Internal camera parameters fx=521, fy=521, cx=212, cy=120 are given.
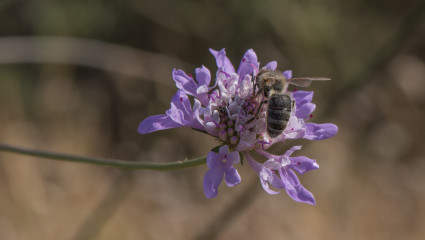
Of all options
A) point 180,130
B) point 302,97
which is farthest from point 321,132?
point 180,130

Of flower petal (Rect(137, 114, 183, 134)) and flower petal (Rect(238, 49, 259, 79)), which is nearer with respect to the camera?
flower petal (Rect(137, 114, 183, 134))

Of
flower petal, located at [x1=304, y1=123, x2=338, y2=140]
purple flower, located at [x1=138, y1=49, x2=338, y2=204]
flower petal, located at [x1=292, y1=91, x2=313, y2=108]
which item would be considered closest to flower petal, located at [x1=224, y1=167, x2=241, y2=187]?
purple flower, located at [x1=138, y1=49, x2=338, y2=204]

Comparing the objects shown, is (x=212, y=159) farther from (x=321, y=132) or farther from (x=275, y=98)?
(x=321, y=132)

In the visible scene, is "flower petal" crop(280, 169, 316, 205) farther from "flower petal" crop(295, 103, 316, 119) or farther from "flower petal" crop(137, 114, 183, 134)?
"flower petal" crop(137, 114, 183, 134)

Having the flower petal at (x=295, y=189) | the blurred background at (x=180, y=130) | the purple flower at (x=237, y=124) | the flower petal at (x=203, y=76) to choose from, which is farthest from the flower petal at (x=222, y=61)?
the blurred background at (x=180, y=130)

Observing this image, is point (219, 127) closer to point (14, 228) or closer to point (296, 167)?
point (296, 167)

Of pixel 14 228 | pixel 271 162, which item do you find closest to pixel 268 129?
pixel 271 162
